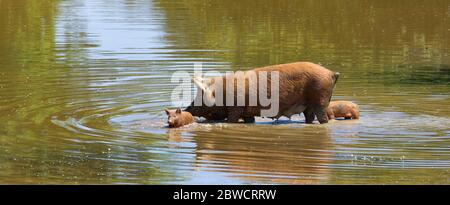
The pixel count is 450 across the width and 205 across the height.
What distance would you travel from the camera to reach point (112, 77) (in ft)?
80.6

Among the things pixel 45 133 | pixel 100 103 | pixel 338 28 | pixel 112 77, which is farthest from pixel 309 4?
pixel 45 133

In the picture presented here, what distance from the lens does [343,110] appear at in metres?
19.7

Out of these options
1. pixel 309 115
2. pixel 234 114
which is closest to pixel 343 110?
pixel 309 115

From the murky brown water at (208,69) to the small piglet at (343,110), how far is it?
0.28 meters

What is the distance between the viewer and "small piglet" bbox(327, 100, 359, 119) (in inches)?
775

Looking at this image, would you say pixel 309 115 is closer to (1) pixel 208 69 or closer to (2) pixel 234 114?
(2) pixel 234 114

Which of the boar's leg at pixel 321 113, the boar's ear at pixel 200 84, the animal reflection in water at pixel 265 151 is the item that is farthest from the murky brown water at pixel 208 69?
the boar's ear at pixel 200 84

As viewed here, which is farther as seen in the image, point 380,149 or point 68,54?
point 68,54

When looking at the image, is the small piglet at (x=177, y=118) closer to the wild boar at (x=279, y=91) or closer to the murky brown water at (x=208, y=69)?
the murky brown water at (x=208, y=69)

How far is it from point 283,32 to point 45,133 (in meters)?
17.9

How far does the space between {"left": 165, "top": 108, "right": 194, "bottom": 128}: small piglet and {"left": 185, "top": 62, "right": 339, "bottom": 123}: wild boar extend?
57 cm

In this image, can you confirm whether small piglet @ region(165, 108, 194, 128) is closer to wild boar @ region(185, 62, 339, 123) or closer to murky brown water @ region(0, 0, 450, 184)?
murky brown water @ region(0, 0, 450, 184)

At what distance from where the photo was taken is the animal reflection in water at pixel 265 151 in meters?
14.8

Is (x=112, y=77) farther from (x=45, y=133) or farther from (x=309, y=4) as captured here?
(x=309, y=4)
